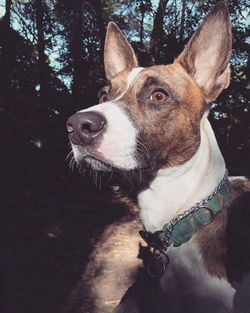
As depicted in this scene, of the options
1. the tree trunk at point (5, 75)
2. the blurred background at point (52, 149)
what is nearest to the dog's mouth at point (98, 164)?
the blurred background at point (52, 149)

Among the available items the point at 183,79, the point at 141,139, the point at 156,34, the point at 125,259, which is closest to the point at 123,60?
the point at 183,79

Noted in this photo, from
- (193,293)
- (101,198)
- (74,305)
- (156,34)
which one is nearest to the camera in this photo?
(193,293)

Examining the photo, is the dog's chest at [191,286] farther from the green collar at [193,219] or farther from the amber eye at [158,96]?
the amber eye at [158,96]

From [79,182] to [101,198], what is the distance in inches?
56.2

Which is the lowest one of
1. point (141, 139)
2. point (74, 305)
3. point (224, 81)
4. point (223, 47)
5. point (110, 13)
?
point (74, 305)

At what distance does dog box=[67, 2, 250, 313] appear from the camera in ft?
8.63

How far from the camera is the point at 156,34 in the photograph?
14.0 metres

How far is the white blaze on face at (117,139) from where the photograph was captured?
8.40ft

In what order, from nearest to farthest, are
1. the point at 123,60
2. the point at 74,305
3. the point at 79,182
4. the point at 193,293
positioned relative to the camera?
the point at 193,293 < the point at 123,60 < the point at 74,305 < the point at 79,182

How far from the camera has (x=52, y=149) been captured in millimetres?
11359

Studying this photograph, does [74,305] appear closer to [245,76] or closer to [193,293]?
[193,293]

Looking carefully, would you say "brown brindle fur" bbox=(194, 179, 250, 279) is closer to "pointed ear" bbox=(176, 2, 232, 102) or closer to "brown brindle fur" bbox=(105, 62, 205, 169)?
"brown brindle fur" bbox=(105, 62, 205, 169)

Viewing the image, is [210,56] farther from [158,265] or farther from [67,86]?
[67,86]

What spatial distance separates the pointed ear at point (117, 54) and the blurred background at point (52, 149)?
2644mm
